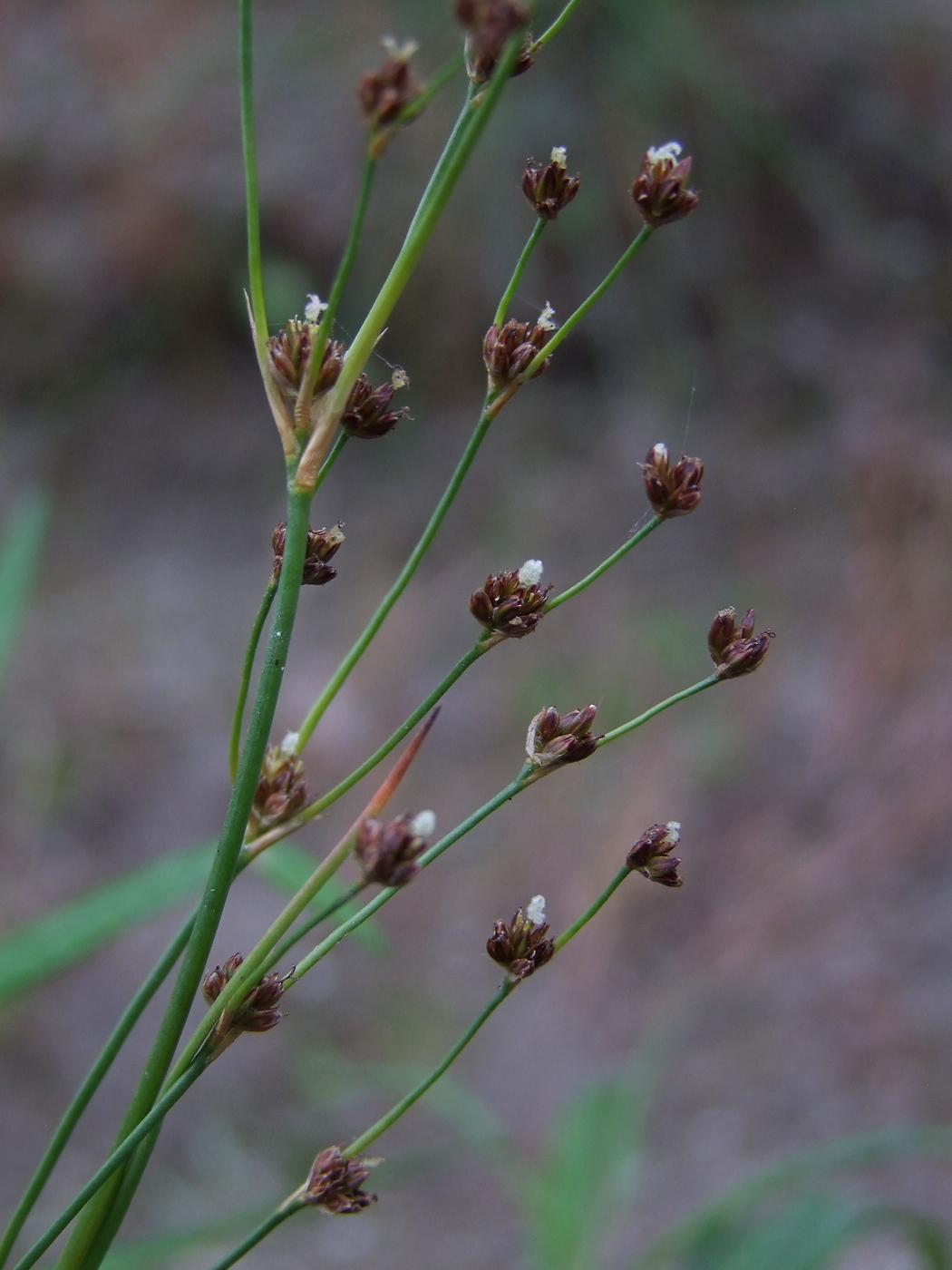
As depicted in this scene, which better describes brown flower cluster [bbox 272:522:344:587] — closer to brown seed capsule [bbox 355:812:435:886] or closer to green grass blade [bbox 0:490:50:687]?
brown seed capsule [bbox 355:812:435:886]

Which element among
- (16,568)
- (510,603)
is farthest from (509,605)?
(16,568)

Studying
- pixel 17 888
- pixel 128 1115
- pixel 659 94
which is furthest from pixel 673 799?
pixel 128 1115

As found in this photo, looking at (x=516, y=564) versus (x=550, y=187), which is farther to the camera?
(x=516, y=564)

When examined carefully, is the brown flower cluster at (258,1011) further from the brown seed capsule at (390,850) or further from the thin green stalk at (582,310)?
the thin green stalk at (582,310)

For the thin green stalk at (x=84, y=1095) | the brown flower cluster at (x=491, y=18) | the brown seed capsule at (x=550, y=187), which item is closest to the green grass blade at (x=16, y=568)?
the thin green stalk at (x=84, y=1095)

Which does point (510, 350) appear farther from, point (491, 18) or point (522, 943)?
point (522, 943)
